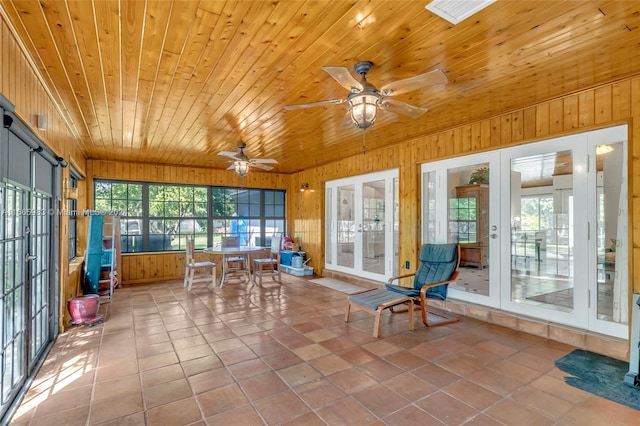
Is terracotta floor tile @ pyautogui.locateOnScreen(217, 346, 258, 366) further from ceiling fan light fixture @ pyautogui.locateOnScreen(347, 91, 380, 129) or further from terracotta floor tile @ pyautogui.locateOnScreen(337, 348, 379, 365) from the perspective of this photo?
ceiling fan light fixture @ pyautogui.locateOnScreen(347, 91, 380, 129)

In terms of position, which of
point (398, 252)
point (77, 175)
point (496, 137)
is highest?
point (496, 137)

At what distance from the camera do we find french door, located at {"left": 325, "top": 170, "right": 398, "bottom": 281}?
18.0 feet

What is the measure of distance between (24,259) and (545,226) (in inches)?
195

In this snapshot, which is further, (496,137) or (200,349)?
(496,137)

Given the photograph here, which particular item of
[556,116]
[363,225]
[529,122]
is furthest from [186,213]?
[556,116]

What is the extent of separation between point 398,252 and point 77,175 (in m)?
5.39

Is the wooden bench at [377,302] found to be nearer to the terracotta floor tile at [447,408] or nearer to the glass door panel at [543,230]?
the terracotta floor tile at [447,408]

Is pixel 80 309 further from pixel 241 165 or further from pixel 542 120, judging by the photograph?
pixel 542 120

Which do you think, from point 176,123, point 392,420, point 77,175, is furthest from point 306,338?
point 77,175

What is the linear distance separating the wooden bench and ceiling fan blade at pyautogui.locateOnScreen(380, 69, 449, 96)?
219 centimetres

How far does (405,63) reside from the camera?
2545 millimetres

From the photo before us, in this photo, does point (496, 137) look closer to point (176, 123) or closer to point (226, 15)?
point (226, 15)

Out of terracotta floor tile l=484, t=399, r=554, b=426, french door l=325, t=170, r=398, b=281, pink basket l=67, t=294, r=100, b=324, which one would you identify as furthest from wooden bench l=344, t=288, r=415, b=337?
pink basket l=67, t=294, r=100, b=324

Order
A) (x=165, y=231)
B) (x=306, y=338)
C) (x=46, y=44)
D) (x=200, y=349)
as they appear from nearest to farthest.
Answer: (x=46, y=44)
(x=200, y=349)
(x=306, y=338)
(x=165, y=231)
